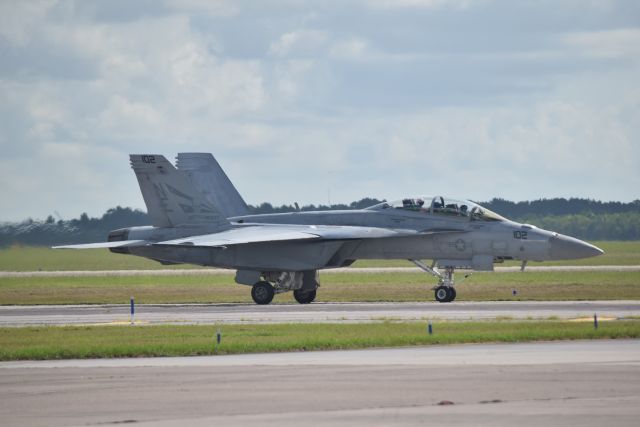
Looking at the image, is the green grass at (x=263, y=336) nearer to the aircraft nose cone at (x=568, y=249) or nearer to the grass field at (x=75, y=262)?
the aircraft nose cone at (x=568, y=249)

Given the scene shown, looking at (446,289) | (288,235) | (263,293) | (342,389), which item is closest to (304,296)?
(263,293)

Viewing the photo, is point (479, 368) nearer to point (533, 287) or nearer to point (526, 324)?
point (526, 324)

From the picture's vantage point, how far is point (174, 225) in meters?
40.9

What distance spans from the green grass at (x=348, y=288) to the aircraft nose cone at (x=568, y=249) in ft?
4.75

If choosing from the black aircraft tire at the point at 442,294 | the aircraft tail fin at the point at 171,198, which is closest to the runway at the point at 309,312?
the black aircraft tire at the point at 442,294

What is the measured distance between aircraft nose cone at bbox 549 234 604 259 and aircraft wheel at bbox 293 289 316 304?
787 cm

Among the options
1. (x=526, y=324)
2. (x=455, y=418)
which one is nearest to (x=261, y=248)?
(x=526, y=324)

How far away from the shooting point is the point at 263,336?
82.6 feet

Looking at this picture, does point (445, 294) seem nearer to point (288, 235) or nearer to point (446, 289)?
point (446, 289)

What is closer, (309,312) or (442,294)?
(309,312)

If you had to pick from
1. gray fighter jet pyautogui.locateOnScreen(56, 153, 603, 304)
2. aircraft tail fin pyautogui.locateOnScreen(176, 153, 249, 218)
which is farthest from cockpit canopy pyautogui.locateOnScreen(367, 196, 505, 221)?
aircraft tail fin pyautogui.locateOnScreen(176, 153, 249, 218)

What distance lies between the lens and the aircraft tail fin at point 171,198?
40.8 metres

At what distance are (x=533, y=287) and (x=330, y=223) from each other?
906cm

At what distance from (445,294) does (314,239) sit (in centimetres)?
457
